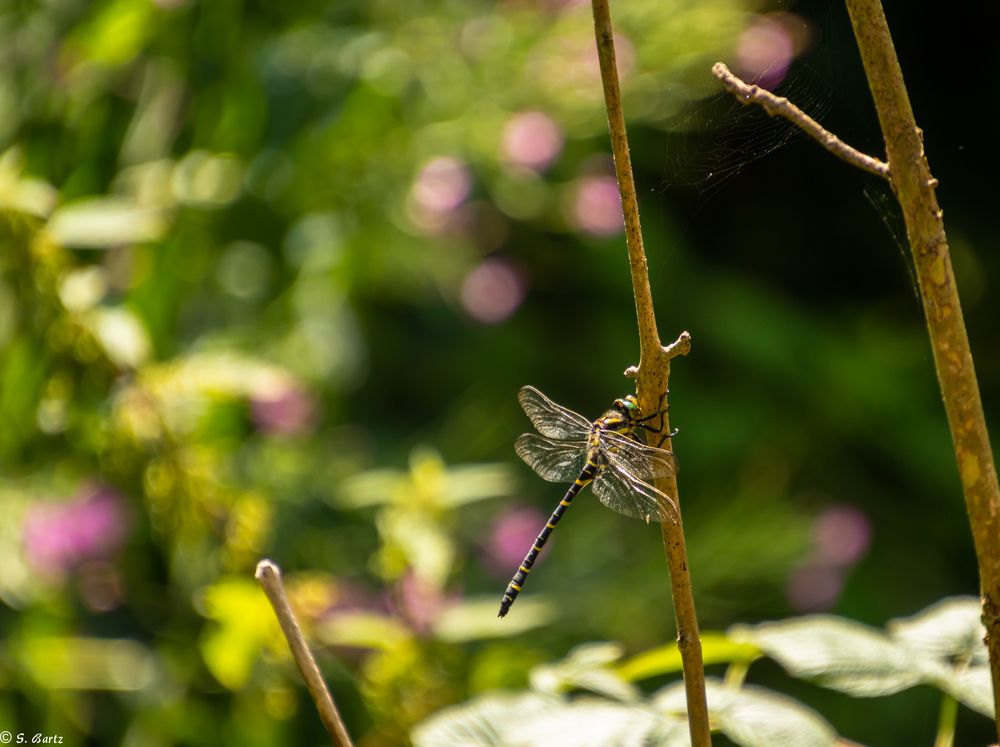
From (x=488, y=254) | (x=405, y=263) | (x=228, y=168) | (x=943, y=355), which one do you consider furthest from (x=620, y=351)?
(x=943, y=355)

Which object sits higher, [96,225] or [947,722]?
[96,225]

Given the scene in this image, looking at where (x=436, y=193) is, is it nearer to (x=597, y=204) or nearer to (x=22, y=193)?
(x=597, y=204)

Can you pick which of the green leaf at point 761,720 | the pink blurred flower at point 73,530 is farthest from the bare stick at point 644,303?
the pink blurred flower at point 73,530

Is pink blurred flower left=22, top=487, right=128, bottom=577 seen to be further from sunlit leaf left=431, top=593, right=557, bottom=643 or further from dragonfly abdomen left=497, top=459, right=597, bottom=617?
dragonfly abdomen left=497, top=459, right=597, bottom=617

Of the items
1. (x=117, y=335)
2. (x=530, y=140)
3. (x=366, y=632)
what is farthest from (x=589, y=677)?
(x=530, y=140)

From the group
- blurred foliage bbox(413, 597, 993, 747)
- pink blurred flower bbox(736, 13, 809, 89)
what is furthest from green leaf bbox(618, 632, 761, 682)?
pink blurred flower bbox(736, 13, 809, 89)

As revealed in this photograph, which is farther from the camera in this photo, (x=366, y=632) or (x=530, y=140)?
(x=530, y=140)
